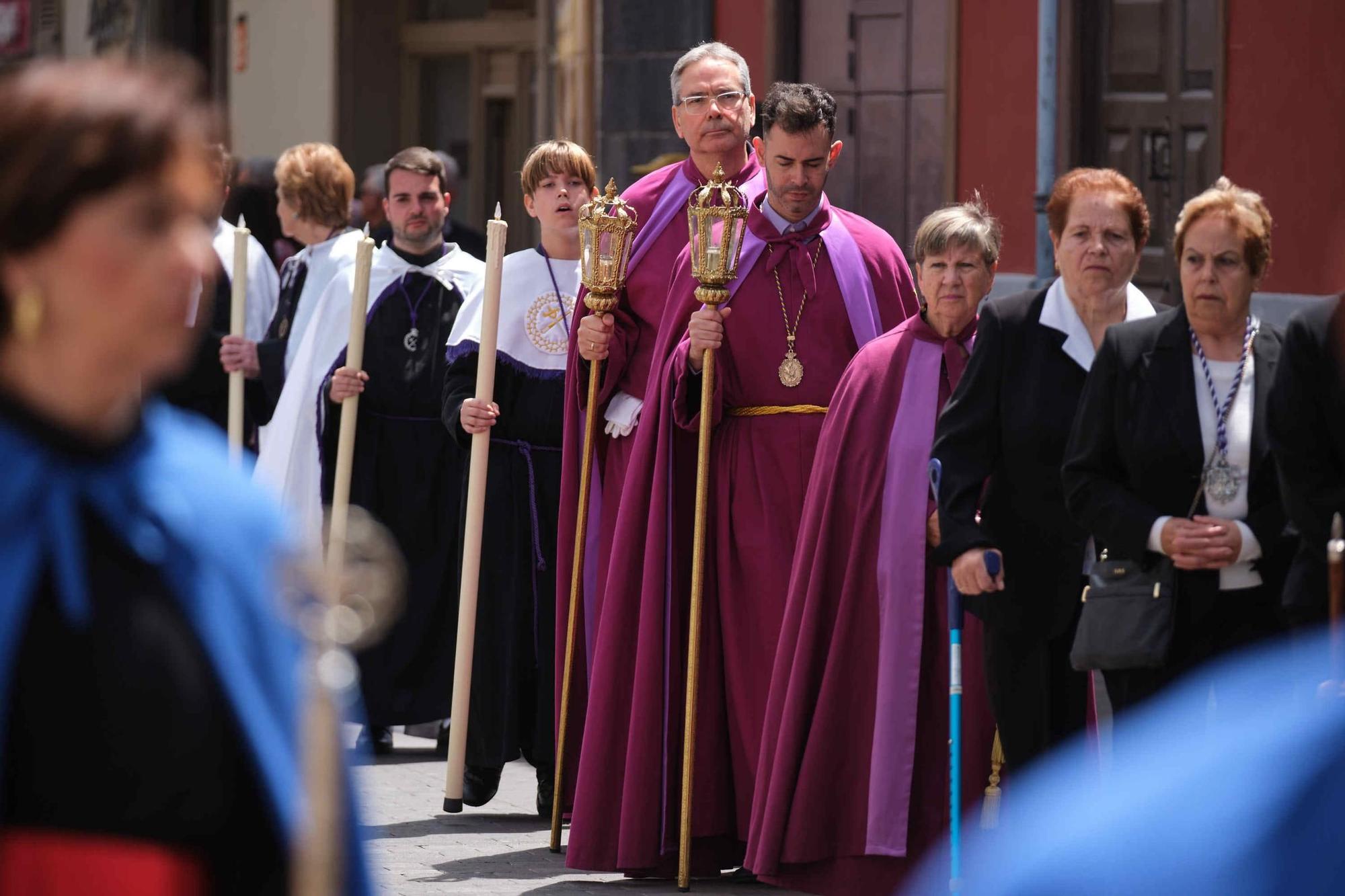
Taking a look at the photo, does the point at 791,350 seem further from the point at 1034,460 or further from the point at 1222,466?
the point at 1222,466

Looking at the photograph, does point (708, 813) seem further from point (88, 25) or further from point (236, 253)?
point (88, 25)

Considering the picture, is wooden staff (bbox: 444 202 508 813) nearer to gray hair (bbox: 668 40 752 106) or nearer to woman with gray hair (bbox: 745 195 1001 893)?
gray hair (bbox: 668 40 752 106)

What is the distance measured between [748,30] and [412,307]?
521 centimetres

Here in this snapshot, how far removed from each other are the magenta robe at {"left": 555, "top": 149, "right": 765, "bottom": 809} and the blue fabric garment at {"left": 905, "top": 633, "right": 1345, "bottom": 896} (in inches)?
206

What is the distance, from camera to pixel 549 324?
7.98 m

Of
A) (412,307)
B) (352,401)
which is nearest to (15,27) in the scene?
(412,307)

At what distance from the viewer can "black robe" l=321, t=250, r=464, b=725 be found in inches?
351

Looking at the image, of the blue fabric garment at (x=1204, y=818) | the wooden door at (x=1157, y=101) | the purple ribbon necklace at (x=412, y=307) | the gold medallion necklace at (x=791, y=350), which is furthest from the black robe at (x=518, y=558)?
the blue fabric garment at (x=1204, y=818)

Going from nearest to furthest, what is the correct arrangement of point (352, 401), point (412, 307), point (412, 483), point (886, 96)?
point (352, 401)
point (412, 307)
point (412, 483)
point (886, 96)

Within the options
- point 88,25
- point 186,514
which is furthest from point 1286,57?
point 88,25

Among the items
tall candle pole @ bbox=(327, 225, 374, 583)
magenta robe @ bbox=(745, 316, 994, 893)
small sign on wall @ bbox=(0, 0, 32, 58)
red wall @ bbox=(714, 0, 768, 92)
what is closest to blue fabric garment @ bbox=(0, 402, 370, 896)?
magenta robe @ bbox=(745, 316, 994, 893)

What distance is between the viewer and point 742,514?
684cm

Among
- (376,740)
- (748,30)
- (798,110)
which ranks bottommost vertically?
(376,740)

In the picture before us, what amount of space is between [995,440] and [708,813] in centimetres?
160
